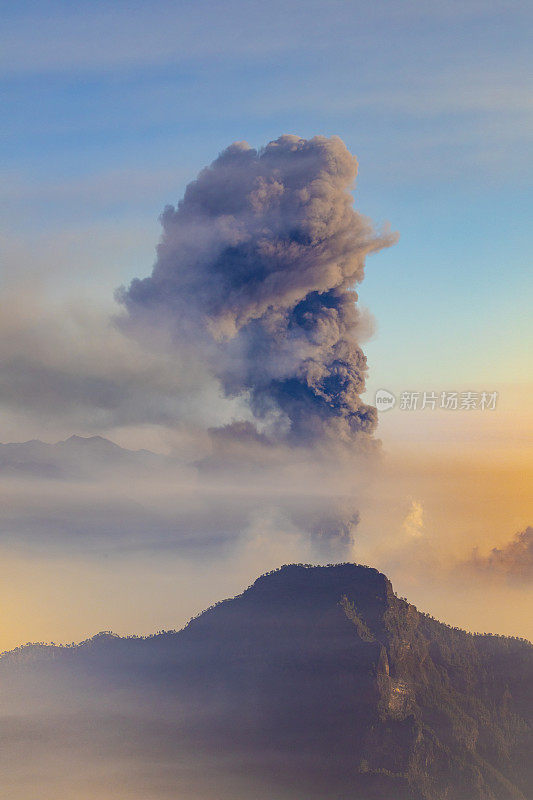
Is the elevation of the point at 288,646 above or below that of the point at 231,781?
above

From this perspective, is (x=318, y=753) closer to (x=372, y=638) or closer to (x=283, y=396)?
(x=372, y=638)

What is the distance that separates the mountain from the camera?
357 ft

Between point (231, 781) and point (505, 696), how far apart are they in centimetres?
4514

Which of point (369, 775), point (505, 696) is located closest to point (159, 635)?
point (369, 775)

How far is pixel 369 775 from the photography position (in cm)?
10594

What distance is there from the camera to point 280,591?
4545 inches

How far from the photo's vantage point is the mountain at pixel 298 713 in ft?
357

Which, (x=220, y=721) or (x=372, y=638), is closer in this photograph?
(x=372, y=638)

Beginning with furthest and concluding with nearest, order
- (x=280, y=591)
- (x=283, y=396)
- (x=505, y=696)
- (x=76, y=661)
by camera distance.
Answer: (x=76, y=661) → (x=505, y=696) → (x=280, y=591) → (x=283, y=396)

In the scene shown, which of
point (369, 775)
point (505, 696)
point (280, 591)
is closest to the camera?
point (369, 775)

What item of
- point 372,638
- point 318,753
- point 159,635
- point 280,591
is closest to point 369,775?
point 318,753

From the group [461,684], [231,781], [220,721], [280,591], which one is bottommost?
Answer: [231,781]

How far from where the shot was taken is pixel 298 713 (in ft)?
373

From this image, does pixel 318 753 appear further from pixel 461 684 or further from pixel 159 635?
pixel 159 635
